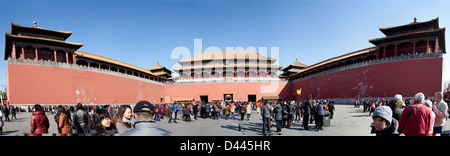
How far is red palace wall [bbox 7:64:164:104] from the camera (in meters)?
14.9

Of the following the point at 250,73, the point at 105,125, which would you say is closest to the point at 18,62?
the point at 105,125

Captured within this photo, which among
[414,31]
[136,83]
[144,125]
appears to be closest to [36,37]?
[136,83]

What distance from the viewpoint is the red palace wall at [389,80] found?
15.5 meters

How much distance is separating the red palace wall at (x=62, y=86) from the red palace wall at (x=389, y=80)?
94.3 ft

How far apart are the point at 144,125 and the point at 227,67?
29.3 meters

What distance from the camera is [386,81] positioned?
17344 millimetres

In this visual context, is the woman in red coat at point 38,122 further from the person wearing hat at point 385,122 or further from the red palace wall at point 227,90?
the red palace wall at point 227,90

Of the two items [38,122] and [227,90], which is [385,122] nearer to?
[38,122]

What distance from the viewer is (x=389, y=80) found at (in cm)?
1717

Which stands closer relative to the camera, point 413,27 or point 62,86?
point 62,86

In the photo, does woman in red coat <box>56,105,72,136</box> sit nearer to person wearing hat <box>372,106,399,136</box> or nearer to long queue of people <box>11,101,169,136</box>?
long queue of people <box>11,101,169,136</box>

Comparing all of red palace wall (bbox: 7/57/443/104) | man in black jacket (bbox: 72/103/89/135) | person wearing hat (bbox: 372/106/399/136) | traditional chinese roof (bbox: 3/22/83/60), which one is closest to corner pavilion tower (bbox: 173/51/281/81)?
red palace wall (bbox: 7/57/443/104)

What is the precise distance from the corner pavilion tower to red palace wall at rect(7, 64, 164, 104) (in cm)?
1117
